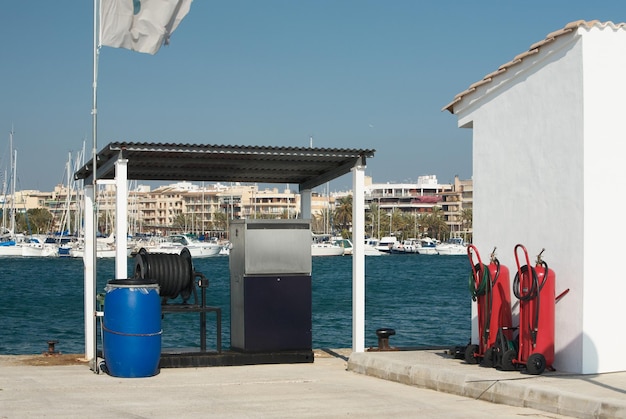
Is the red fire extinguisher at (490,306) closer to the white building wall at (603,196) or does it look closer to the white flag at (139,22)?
the white building wall at (603,196)

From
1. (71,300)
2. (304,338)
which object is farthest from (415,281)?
(304,338)

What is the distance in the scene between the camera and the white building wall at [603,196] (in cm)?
1146

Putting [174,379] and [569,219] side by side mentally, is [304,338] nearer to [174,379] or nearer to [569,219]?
[174,379]

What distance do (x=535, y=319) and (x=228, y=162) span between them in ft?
19.4

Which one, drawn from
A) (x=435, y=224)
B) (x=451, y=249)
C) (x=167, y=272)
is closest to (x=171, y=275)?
(x=167, y=272)

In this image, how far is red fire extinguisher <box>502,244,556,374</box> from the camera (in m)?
11.5

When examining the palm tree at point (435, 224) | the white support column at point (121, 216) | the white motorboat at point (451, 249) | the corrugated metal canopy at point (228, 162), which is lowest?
the white motorboat at point (451, 249)

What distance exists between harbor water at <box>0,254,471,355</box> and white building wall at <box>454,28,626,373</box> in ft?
17.8

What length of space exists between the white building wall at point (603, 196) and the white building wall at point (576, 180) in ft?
0.04

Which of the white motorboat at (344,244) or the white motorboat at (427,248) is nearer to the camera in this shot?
the white motorboat at (344,244)

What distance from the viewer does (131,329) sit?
510 inches

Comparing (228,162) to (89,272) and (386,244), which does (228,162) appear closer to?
(89,272)

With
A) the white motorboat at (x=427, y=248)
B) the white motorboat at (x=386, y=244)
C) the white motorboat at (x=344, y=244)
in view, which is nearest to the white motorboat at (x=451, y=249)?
the white motorboat at (x=427, y=248)

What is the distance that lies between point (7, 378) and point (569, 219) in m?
7.17
